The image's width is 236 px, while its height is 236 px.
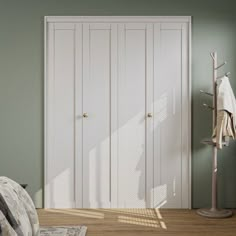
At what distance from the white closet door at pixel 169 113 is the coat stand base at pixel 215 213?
0.32 m

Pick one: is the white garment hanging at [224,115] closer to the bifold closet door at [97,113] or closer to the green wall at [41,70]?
the green wall at [41,70]

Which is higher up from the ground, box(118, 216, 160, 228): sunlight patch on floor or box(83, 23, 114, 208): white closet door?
box(83, 23, 114, 208): white closet door

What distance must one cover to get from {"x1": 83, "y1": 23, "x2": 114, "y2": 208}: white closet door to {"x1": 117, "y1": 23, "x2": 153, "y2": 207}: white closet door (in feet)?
0.45

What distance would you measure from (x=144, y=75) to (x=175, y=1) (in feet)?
2.96

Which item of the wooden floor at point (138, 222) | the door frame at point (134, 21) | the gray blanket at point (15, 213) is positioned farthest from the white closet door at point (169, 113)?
the gray blanket at point (15, 213)

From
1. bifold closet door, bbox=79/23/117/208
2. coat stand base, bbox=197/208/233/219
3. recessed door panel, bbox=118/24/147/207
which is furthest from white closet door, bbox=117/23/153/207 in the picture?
coat stand base, bbox=197/208/233/219

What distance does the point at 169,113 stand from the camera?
4457mm

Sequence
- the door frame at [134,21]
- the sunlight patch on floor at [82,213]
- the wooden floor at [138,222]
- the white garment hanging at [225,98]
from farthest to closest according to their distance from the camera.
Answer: the door frame at [134,21] → the sunlight patch on floor at [82,213] → the white garment hanging at [225,98] → the wooden floor at [138,222]

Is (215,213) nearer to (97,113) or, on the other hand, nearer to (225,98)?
(225,98)

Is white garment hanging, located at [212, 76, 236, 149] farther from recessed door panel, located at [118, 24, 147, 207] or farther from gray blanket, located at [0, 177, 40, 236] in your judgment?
gray blanket, located at [0, 177, 40, 236]

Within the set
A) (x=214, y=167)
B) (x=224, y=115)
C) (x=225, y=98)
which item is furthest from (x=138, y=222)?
(x=225, y=98)

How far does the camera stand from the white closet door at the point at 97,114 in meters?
4.44

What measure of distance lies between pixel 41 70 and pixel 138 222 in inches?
78.2

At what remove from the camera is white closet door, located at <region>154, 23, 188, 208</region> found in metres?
4.44
